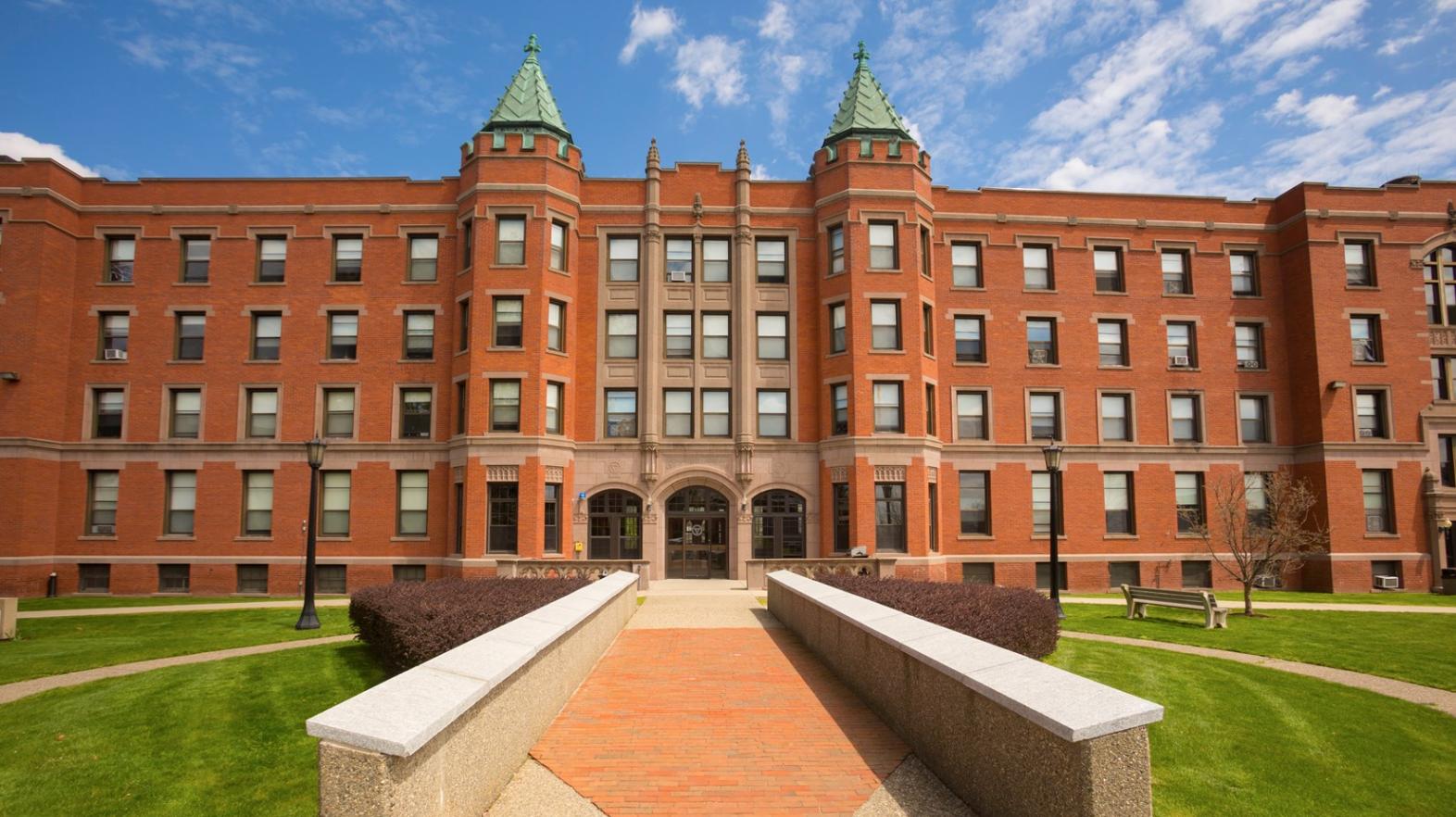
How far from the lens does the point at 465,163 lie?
31797 millimetres

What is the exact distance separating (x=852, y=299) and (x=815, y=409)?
419 cm

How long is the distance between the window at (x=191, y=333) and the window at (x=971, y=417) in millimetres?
28120

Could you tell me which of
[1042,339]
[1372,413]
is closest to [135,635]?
[1042,339]

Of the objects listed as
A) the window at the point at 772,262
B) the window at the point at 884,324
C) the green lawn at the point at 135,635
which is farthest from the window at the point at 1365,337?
the green lawn at the point at 135,635

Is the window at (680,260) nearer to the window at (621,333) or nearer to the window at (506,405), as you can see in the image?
the window at (621,333)

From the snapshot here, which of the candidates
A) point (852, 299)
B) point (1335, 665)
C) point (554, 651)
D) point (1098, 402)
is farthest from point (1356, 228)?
point (554, 651)

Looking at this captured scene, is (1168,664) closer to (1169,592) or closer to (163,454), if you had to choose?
(1169,592)

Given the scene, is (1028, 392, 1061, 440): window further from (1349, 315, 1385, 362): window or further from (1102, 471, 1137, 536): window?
(1349, 315, 1385, 362): window

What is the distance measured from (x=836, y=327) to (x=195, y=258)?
78.6 feet

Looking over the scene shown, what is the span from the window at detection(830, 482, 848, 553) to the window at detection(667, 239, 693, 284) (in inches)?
373

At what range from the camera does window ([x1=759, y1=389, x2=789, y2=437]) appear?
1264 inches

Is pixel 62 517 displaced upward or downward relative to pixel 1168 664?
upward

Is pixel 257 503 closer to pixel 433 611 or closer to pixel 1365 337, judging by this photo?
pixel 433 611

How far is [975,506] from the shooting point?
107 feet
